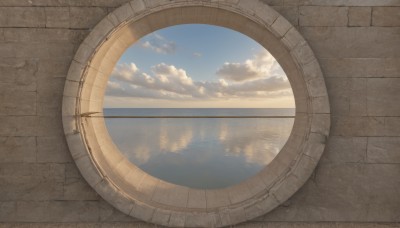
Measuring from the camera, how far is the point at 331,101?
4.26 m

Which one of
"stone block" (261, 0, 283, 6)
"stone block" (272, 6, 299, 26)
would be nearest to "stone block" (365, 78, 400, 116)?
"stone block" (272, 6, 299, 26)

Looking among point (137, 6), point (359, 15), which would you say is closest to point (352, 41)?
point (359, 15)

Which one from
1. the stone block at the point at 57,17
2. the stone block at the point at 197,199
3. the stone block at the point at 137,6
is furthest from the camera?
the stone block at the point at 197,199

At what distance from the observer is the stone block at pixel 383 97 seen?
13.9ft

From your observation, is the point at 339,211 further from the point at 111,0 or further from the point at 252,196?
the point at 111,0

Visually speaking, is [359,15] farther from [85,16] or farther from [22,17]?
[22,17]

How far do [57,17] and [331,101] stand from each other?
6173 millimetres

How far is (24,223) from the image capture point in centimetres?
420

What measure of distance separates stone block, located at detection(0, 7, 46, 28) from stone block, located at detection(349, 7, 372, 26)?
260 inches

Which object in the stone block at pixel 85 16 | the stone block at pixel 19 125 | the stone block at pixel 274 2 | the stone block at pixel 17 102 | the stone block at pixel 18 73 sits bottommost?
the stone block at pixel 19 125

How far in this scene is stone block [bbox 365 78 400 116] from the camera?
4.23 meters

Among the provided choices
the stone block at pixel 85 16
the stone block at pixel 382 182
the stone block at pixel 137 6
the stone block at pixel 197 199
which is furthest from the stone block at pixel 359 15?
the stone block at pixel 85 16

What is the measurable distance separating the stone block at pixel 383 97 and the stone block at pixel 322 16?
1.46 metres

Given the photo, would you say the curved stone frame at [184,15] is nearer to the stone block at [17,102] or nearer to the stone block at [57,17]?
the stone block at [57,17]
